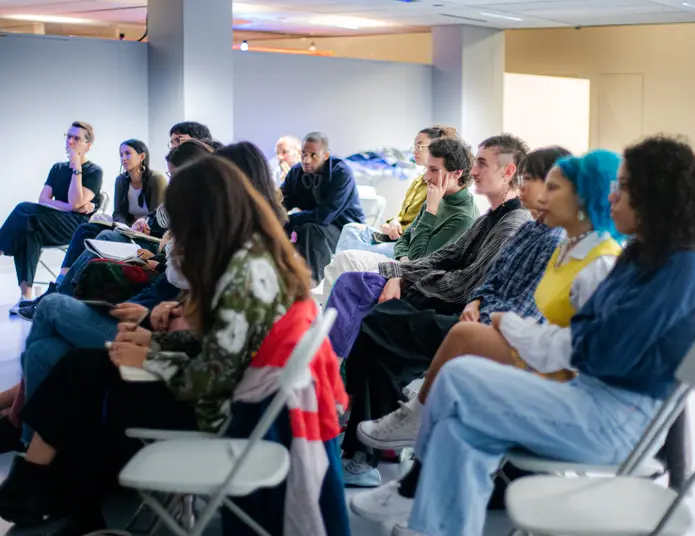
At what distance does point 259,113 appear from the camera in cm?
983

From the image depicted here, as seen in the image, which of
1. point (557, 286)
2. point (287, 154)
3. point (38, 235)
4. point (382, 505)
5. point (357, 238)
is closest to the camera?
point (382, 505)

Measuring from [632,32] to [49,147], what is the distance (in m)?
9.08

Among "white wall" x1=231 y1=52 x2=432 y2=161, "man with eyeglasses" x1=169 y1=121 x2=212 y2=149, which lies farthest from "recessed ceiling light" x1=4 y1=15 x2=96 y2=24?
"man with eyeglasses" x1=169 y1=121 x2=212 y2=149

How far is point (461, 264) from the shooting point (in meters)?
3.76

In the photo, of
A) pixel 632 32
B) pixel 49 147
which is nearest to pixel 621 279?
pixel 49 147

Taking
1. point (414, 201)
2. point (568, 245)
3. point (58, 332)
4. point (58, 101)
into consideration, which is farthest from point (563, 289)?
point (58, 101)

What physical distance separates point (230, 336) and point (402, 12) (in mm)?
8984

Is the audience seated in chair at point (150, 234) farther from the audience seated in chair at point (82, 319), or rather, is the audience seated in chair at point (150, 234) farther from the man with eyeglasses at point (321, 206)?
the man with eyeglasses at point (321, 206)

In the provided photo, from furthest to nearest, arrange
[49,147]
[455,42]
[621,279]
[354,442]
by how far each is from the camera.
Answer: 1. [455,42]
2. [49,147]
3. [354,442]
4. [621,279]

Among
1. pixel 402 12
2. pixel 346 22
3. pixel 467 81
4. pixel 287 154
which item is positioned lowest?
pixel 287 154

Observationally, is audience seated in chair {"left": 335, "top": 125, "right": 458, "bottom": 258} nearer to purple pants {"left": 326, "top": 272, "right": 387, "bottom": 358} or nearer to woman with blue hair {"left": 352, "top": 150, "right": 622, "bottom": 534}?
purple pants {"left": 326, "top": 272, "right": 387, "bottom": 358}

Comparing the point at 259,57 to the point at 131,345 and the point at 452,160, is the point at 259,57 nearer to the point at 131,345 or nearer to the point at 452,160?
the point at 452,160

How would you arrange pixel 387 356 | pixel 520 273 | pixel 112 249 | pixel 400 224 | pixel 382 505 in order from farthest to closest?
1. pixel 400 224
2. pixel 112 249
3. pixel 387 356
4. pixel 520 273
5. pixel 382 505

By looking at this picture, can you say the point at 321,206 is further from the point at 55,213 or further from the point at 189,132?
the point at 55,213
